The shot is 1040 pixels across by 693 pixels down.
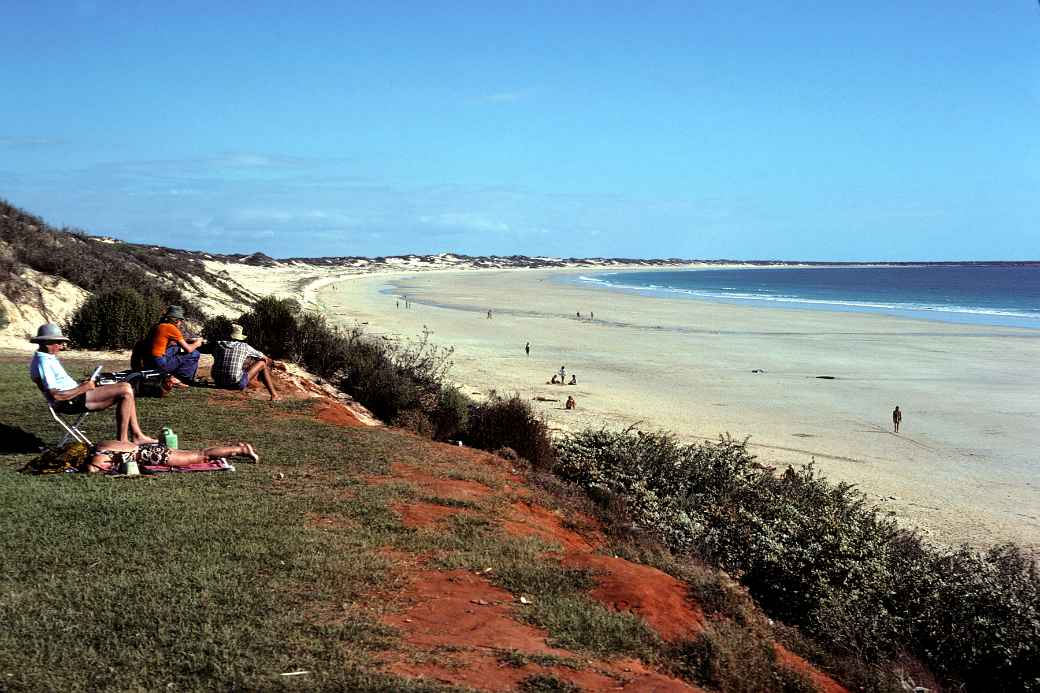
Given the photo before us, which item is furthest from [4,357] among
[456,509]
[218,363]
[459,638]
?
[459,638]

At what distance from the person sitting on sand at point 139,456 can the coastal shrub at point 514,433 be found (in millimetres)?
4260

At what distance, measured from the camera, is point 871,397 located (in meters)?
22.2

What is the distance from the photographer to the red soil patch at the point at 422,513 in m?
6.98

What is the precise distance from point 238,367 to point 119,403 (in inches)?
166

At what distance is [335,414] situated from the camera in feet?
37.9

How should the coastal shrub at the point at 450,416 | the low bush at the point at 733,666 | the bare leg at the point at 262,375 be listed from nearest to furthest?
the low bush at the point at 733,666
the bare leg at the point at 262,375
the coastal shrub at the point at 450,416

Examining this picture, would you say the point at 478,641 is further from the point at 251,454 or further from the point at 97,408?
the point at 97,408

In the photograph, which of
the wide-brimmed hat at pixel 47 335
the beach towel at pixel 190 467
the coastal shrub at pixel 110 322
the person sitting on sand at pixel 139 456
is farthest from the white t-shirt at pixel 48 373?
the coastal shrub at pixel 110 322

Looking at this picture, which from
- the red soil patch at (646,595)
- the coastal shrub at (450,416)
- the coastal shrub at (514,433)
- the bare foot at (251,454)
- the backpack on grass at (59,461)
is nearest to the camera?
the red soil patch at (646,595)

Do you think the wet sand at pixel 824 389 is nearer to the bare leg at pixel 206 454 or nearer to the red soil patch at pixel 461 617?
the bare leg at pixel 206 454

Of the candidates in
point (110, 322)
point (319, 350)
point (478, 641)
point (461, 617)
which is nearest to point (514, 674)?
point (478, 641)

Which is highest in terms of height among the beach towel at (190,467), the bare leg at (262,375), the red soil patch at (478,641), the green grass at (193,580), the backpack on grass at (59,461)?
the bare leg at (262,375)

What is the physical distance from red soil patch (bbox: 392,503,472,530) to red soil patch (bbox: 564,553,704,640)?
121 cm

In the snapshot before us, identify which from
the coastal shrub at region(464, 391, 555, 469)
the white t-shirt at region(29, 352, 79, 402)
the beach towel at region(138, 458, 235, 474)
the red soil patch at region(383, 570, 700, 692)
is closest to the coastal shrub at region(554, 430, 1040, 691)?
the coastal shrub at region(464, 391, 555, 469)
